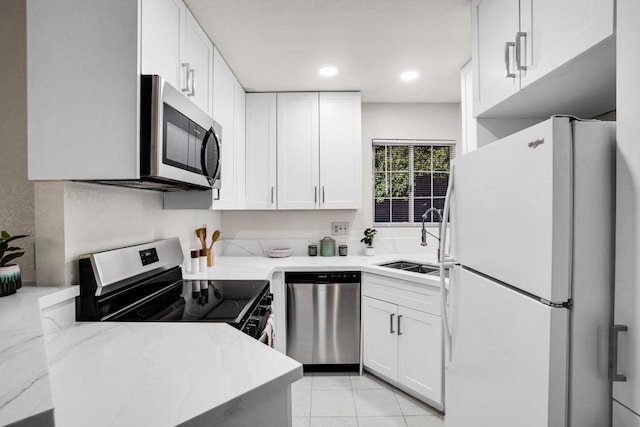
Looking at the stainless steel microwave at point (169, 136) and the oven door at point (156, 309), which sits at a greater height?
the stainless steel microwave at point (169, 136)

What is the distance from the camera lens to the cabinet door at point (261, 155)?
3.09 m

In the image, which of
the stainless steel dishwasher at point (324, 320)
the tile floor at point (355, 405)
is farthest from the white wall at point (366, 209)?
the tile floor at point (355, 405)

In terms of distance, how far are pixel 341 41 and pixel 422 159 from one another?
166cm

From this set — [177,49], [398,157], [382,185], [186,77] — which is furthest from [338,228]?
[177,49]

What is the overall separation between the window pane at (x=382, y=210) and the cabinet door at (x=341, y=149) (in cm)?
47

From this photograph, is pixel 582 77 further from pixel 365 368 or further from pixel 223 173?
pixel 365 368

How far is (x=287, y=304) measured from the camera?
9.05ft

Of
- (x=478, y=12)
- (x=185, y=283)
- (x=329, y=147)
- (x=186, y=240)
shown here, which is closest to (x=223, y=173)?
(x=186, y=240)

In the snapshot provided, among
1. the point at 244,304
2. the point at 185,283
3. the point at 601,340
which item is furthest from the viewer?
the point at 185,283

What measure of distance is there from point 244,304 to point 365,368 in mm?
1550

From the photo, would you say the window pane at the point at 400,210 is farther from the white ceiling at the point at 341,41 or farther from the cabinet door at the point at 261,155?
the cabinet door at the point at 261,155

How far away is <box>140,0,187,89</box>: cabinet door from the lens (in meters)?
1.35

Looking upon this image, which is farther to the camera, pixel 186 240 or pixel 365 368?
pixel 365 368

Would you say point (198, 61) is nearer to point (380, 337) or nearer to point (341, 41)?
point (341, 41)
